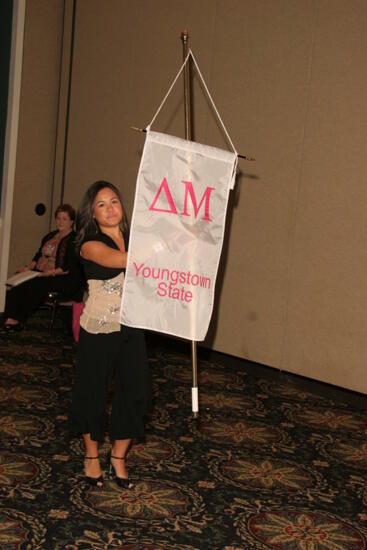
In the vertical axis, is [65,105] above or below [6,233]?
above

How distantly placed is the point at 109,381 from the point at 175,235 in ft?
2.36

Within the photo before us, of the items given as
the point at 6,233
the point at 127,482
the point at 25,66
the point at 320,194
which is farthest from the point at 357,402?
the point at 25,66

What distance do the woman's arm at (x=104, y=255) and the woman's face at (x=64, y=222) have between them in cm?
323

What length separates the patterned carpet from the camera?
9.70 feet

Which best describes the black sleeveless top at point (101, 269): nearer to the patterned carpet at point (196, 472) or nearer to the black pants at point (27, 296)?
the patterned carpet at point (196, 472)

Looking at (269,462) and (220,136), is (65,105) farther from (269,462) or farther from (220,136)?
(269,462)

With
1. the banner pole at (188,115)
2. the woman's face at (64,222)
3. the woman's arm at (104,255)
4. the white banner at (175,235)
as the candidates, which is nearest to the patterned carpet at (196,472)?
the banner pole at (188,115)

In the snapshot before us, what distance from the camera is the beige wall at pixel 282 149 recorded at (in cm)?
523

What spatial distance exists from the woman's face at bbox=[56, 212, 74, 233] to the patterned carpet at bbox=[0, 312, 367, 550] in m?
1.45

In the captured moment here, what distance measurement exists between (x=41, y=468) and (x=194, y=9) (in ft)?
13.5

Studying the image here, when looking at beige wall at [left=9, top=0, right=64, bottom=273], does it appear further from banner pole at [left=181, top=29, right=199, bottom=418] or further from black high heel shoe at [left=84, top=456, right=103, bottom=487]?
black high heel shoe at [left=84, top=456, right=103, bottom=487]

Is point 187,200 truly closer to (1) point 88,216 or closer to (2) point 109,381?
(1) point 88,216

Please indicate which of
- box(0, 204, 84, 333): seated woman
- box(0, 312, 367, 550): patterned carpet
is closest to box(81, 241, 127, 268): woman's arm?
box(0, 312, 367, 550): patterned carpet

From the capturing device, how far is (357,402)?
17.0ft
